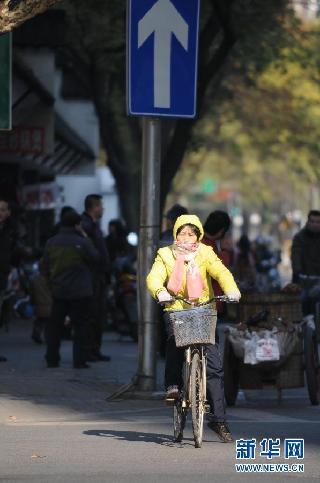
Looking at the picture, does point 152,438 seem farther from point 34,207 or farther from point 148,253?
point 34,207

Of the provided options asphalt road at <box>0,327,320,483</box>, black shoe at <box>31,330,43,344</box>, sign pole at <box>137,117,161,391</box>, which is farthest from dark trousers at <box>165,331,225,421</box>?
black shoe at <box>31,330,43,344</box>

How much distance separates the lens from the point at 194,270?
11.7 metres

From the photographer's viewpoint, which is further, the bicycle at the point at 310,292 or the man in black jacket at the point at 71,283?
the bicycle at the point at 310,292

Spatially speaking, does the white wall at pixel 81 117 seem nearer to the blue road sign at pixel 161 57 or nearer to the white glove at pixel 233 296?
the blue road sign at pixel 161 57

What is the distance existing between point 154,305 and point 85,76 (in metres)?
23.5

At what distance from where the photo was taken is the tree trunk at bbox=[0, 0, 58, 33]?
45.6 feet

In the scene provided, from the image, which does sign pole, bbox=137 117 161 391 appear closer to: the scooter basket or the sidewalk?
the sidewalk

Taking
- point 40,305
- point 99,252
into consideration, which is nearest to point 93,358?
point 99,252

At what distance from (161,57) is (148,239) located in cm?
161

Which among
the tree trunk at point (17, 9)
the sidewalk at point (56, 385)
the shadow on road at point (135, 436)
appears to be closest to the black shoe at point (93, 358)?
the sidewalk at point (56, 385)

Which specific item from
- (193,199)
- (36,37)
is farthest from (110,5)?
(193,199)

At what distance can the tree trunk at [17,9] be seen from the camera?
45.6 feet

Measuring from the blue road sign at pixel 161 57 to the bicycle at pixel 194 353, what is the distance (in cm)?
342

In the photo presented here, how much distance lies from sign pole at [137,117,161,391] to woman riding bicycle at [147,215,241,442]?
126 inches
